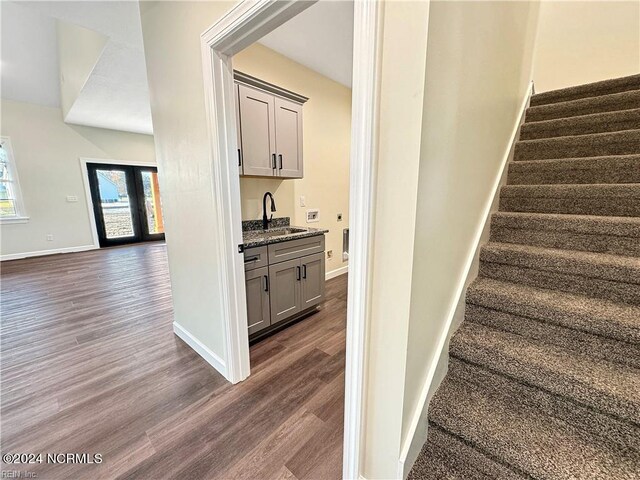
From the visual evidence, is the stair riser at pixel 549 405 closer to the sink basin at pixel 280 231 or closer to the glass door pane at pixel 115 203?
the sink basin at pixel 280 231

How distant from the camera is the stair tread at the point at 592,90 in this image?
6.90 ft

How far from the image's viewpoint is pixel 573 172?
1774 mm

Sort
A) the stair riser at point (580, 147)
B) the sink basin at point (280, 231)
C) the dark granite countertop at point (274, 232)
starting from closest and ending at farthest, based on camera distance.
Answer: the stair riser at point (580, 147) → the dark granite countertop at point (274, 232) → the sink basin at point (280, 231)

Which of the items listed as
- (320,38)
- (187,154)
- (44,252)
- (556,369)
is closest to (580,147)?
(556,369)

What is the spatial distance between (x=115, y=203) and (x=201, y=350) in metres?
6.17

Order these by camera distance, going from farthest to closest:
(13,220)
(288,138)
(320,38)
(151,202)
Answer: (151,202)
(13,220)
(288,138)
(320,38)

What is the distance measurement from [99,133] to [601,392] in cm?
841

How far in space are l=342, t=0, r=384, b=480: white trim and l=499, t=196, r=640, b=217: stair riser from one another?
146 centimetres

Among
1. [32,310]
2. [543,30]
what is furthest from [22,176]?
[543,30]

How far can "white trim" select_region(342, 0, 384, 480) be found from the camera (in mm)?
874

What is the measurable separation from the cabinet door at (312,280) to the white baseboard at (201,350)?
3.06 feet

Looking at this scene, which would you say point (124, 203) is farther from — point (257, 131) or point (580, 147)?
point (580, 147)

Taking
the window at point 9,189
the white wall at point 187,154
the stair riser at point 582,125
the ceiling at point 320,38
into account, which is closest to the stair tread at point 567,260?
the stair riser at point 582,125

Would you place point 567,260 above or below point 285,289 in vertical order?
above
